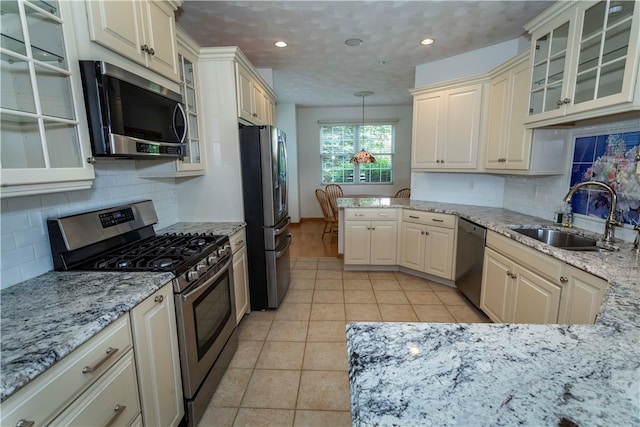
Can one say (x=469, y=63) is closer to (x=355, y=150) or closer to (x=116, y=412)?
(x=355, y=150)

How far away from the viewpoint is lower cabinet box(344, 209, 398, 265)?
3.71m

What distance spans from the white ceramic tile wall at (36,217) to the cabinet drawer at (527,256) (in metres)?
2.72

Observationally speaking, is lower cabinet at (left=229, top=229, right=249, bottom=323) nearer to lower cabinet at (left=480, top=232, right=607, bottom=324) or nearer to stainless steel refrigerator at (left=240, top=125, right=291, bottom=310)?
stainless steel refrigerator at (left=240, top=125, right=291, bottom=310)

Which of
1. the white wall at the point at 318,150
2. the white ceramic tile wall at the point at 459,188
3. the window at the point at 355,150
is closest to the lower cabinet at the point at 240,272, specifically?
the white ceramic tile wall at the point at 459,188

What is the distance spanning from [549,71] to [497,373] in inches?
95.4

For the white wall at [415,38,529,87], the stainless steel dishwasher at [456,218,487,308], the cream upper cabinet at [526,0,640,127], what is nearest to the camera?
the cream upper cabinet at [526,0,640,127]

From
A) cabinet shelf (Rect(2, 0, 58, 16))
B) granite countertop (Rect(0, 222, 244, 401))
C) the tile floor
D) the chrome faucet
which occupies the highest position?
cabinet shelf (Rect(2, 0, 58, 16))

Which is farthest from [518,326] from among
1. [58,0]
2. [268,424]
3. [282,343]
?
[58,0]

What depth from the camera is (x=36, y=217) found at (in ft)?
4.52

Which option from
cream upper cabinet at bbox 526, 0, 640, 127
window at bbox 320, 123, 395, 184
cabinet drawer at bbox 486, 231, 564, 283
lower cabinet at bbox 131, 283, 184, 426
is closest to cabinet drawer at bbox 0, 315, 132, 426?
lower cabinet at bbox 131, 283, 184, 426

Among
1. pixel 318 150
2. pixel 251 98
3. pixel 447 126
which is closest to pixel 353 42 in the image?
pixel 251 98

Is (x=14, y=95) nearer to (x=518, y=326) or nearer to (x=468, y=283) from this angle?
(x=518, y=326)

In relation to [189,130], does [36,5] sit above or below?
above

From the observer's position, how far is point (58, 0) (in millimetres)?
1172
